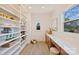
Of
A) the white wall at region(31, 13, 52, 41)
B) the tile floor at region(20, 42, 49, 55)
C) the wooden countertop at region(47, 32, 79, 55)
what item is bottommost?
the tile floor at region(20, 42, 49, 55)

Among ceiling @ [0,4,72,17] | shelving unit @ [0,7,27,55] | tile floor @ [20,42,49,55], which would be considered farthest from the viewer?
tile floor @ [20,42,49,55]

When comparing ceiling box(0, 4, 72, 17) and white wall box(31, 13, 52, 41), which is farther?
white wall box(31, 13, 52, 41)

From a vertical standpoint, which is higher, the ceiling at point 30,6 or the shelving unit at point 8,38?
the ceiling at point 30,6

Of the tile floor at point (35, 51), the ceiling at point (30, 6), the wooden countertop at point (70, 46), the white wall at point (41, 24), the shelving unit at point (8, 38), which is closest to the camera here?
the wooden countertop at point (70, 46)

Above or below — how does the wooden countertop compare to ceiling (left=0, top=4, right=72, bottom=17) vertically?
below

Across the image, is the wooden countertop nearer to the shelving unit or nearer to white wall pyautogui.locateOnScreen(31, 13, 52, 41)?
the shelving unit

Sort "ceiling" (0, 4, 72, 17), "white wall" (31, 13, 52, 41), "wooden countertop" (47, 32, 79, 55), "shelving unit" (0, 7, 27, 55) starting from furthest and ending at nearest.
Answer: "white wall" (31, 13, 52, 41) → "ceiling" (0, 4, 72, 17) → "shelving unit" (0, 7, 27, 55) → "wooden countertop" (47, 32, 79, 55)

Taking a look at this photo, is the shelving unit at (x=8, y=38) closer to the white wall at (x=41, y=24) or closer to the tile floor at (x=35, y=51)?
the tile floor at (x=35, y=51)

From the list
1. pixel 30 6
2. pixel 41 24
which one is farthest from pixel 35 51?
pixel 41 24

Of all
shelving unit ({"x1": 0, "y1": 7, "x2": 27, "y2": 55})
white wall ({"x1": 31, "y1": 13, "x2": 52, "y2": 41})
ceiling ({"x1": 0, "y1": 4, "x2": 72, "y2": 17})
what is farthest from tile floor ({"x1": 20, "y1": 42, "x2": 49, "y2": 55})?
white wall ({"x1": 31, "y1": 13, "x2": 52, "y2": 41})

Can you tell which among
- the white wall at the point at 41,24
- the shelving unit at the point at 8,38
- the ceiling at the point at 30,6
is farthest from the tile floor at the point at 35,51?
the white wall at the point at 41,24
